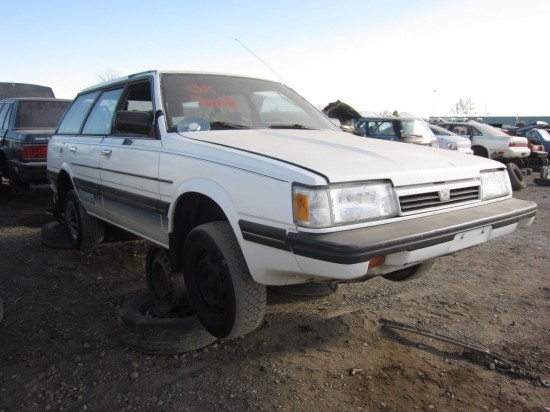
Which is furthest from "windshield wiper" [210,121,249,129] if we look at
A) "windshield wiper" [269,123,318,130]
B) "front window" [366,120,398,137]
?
"front window" [366,120,398,137]

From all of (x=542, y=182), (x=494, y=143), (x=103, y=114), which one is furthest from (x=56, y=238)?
(x=494, y=143)

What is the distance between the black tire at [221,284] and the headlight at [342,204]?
508mm

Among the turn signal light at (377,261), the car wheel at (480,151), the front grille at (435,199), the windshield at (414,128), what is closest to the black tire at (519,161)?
the car wheel at (480,151)

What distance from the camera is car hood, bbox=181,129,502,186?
224 cm

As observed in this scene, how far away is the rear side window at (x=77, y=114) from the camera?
451 cm

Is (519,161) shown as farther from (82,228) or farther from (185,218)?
(185,218)

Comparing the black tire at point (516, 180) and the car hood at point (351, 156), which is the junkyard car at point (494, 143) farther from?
the car hood at point (351, 156)

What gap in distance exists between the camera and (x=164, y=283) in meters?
3.16

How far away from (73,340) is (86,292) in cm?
88

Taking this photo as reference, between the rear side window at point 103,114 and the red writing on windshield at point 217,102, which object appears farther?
the rear side window at point 103,114

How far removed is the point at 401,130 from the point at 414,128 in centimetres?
36

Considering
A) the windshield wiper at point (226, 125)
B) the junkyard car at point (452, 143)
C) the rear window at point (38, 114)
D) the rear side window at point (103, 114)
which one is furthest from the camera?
the junkyard car at point (452, 143)

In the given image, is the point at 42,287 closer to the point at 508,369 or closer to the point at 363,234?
the point at 363,234

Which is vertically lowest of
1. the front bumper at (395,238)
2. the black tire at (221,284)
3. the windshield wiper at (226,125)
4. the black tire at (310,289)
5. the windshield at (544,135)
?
the black tire at (310,289)
